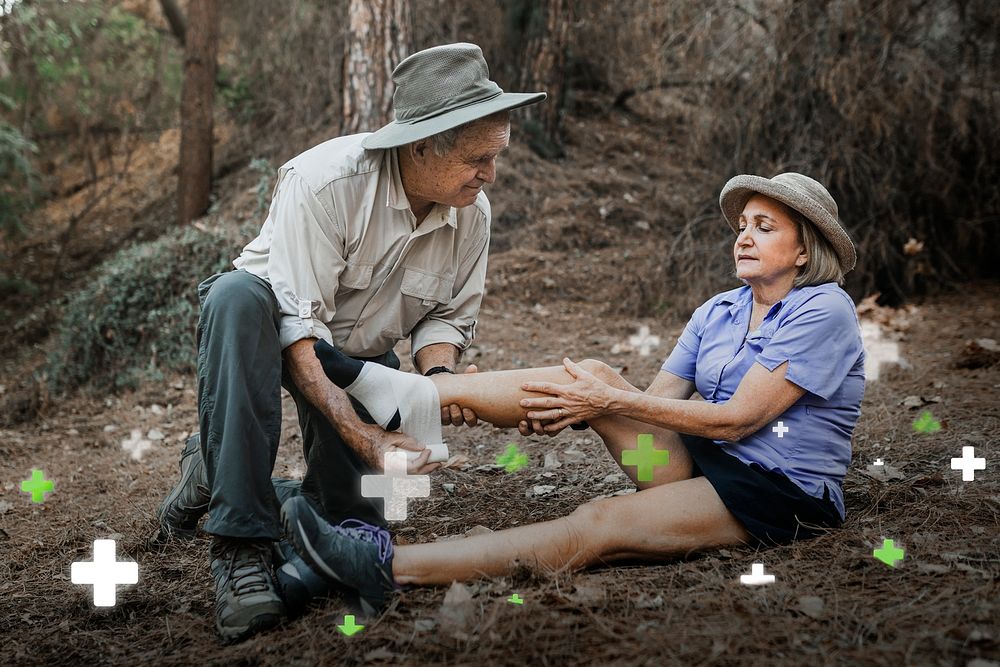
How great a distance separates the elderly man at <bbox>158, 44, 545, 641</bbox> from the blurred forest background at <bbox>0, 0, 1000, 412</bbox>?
3.46 metres

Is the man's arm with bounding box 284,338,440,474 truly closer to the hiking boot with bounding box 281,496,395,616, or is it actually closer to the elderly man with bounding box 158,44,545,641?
the elderly man with bounding box 158,44,545,641

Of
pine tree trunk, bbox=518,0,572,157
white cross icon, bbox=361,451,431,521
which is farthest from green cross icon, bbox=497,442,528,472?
pine tree trunk, bbox=518,0,572,157

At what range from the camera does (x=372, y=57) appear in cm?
654

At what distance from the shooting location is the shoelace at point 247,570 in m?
2.39

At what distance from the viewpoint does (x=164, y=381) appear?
5973 millimetres

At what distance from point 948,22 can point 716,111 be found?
1846 mm

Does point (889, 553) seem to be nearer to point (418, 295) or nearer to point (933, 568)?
point (933, 568)

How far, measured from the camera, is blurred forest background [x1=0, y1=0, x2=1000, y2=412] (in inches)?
250

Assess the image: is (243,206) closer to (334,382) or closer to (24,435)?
(24,435)

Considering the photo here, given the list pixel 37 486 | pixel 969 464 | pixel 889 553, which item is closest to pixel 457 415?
pixel 889 553

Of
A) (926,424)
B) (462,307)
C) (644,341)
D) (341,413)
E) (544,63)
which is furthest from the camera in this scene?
(544,63)

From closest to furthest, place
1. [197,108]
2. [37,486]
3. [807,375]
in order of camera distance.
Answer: [807,375], [37,486], [197,108]

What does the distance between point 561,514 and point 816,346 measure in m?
1.22

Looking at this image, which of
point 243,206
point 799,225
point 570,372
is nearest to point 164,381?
point 243,206
